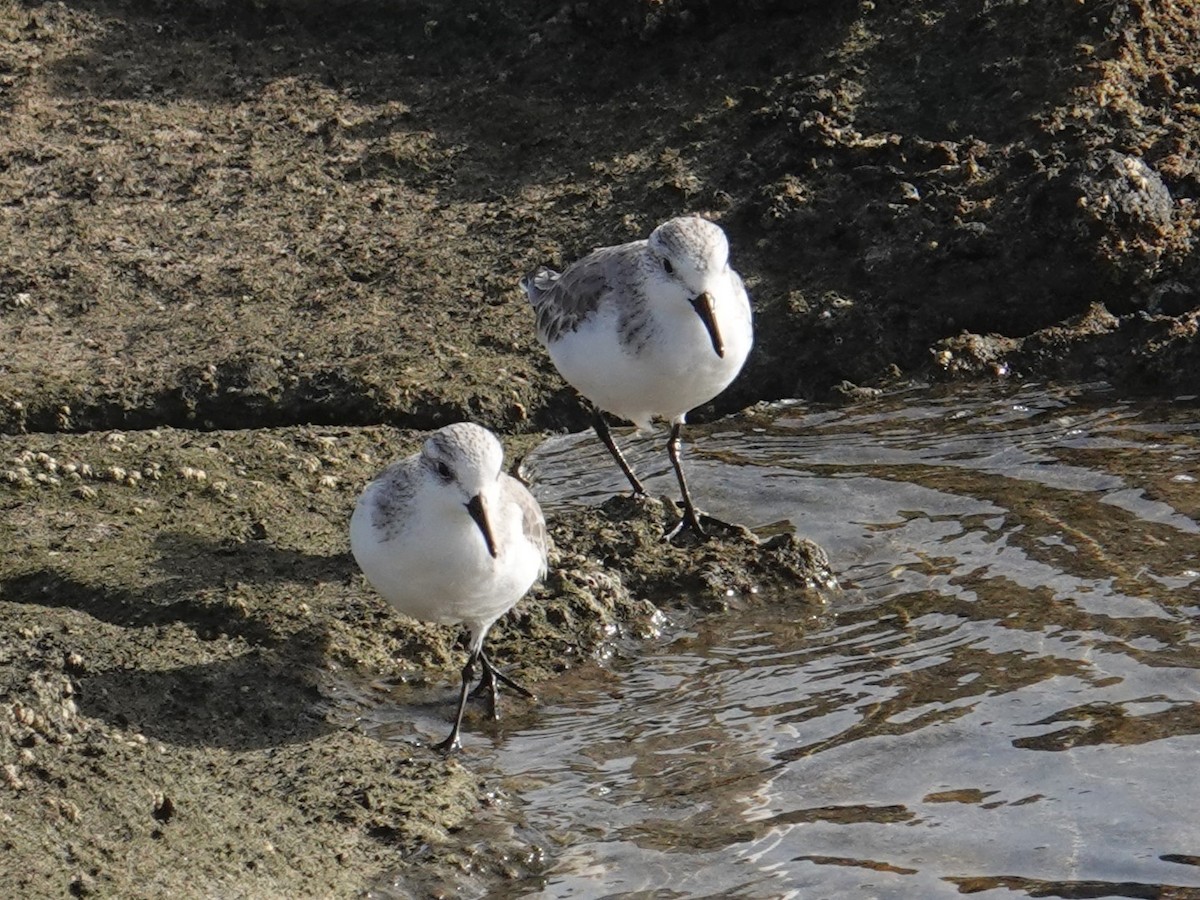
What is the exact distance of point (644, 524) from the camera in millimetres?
6504

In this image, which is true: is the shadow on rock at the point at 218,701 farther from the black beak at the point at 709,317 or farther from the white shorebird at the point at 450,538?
the black beak at the point at 709,317

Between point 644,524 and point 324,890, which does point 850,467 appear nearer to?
point 644,524

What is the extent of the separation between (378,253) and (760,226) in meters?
1.83

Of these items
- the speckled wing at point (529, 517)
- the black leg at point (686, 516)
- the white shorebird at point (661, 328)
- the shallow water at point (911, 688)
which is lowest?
the shallow water at point (911, 688)

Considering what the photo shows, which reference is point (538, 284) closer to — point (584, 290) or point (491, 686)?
point (584, 290)

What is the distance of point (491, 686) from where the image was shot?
18.3ft

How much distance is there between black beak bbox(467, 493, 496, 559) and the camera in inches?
199

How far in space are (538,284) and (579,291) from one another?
0.73 metres

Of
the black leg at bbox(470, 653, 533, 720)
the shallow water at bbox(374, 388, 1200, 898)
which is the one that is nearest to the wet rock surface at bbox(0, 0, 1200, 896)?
the black leg at bbox(470, 653, 533, 720)

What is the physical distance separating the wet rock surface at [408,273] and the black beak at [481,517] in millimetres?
676

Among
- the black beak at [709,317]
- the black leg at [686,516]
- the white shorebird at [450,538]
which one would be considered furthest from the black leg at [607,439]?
the white shorebird at [450,538]

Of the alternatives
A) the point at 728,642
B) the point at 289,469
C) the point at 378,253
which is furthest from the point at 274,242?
the point at 728,642

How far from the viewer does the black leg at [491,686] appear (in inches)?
219

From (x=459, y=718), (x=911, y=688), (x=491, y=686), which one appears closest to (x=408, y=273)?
(x=491, y=686)
